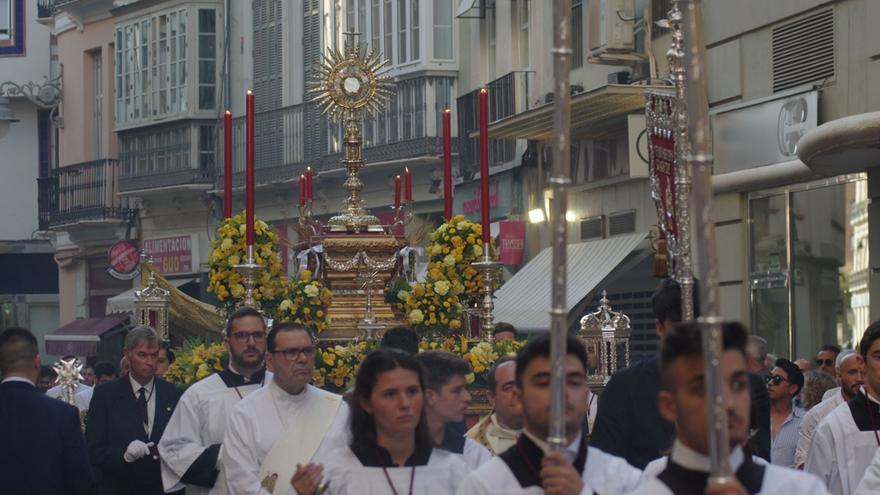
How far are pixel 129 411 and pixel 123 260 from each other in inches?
941

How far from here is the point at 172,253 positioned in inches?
1361

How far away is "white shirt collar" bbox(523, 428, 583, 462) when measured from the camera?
4945 millimetres

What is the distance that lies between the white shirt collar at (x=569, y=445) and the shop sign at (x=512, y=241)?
19.9 meters

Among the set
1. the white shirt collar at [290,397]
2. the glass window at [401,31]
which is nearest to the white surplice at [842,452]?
the white shirt collar at [290,397]

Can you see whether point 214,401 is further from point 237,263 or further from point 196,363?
point 237,263

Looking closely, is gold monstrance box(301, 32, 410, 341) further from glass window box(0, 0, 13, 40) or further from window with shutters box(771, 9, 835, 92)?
glass window box(0, 0, 13, 40)

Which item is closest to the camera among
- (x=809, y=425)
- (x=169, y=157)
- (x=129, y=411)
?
(x=809, y=425)

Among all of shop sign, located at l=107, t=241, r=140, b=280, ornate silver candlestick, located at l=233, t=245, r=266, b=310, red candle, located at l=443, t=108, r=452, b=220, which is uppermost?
red candle, located at l=443, t=108, r=452, b=220

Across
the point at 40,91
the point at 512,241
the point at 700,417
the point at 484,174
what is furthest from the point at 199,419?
the point at 40,91

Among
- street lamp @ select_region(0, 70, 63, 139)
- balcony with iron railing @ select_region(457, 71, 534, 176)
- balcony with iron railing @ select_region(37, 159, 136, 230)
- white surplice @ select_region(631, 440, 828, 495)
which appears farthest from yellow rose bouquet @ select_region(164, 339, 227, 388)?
street lamp @ select_region(0, 70, 63, 139)

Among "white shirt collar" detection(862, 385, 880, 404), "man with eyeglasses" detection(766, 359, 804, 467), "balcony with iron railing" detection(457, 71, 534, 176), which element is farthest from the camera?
"balcony with iron railing" detection(457, 71, 534, 176)

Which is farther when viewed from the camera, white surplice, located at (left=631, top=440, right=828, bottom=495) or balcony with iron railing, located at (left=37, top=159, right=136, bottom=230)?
balcony with iron railing, located at (left=37, top=159, right=136, bottom=230)

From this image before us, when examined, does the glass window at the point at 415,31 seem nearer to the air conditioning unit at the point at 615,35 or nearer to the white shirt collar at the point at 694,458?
the air conditioning unit at the point at 615,35

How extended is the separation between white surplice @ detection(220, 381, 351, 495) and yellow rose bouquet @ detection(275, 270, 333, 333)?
2790 mm
